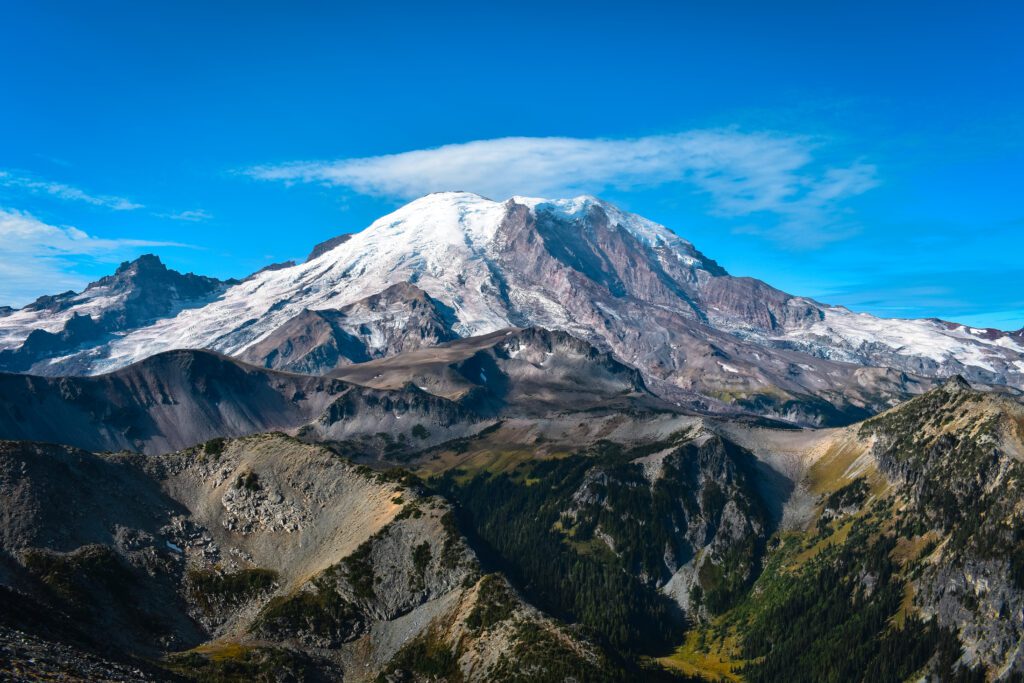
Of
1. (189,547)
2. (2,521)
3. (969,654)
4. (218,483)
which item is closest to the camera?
(2,521)

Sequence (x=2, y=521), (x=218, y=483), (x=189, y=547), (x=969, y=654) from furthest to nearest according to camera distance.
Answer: (x=969, y=654)
(x=218, y=483)
(x=189, y=547)
(x=2, y=521)

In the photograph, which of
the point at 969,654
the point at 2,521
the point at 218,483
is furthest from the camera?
the point at 969,654

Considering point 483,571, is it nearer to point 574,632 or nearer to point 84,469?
point 574,632

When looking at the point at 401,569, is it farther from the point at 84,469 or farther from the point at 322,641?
the point at 84,469

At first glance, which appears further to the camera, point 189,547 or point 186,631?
point 189,547

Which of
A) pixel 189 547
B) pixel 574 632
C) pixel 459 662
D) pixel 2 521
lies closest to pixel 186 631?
pixel 189 547

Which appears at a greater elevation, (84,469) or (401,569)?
(84,469)

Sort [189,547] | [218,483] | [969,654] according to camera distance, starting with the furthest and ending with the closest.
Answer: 1. [969,654]
2. [218,483]
3. [189,547]

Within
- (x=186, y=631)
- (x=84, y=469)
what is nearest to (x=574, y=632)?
(x=186, y=631)

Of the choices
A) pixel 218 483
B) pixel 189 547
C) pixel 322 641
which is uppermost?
pixel 218 483
